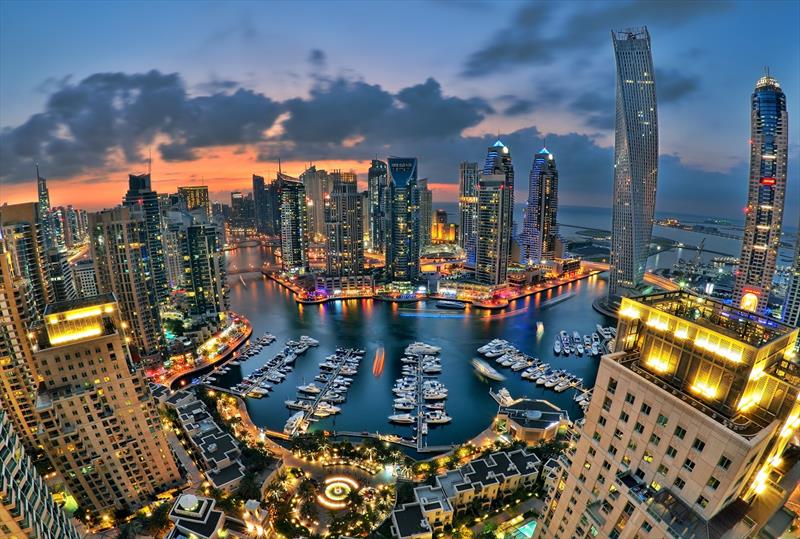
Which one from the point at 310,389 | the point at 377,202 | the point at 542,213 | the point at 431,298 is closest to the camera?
the point at 310,389

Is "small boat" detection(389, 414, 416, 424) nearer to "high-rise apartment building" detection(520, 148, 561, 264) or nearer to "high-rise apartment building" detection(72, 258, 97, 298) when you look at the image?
"high-rise apartment building" detection(72, 258, 97, 298)

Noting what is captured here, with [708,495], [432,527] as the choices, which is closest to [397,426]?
[432,527]

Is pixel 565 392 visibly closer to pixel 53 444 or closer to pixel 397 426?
pixel 397 426

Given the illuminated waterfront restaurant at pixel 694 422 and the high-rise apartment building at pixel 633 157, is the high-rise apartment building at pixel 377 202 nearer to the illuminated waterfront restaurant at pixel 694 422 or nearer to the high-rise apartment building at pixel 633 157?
the high-rise apartment building at pixel 633 157

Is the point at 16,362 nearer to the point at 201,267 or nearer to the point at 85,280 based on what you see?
the point at 201,267

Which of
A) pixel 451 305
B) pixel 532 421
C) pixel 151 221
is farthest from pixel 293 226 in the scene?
pixel 532 421

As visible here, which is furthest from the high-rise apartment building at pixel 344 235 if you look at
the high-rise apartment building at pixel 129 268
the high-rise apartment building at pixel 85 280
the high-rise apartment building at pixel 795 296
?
the high-rise apartment building at pixel 795 296
